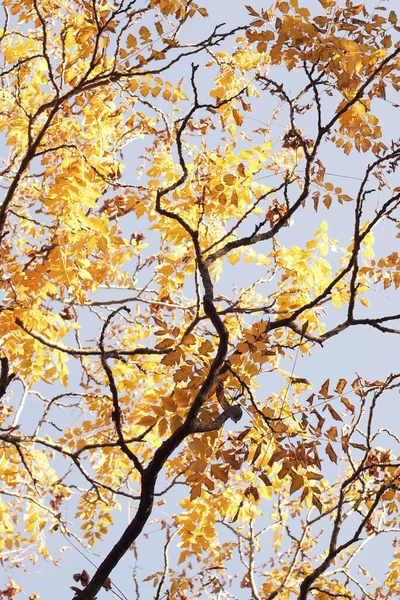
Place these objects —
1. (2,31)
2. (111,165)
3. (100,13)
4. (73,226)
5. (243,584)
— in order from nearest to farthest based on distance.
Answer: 1. (73,226)
2. (100,13)
3. (2,31)
4. (111,165)
5. (243,584)

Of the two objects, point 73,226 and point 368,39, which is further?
point 73,226

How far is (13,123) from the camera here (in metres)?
6.26

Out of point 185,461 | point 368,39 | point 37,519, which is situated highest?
point 368,39

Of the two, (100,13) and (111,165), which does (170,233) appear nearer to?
(111,165)

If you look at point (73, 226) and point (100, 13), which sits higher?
point (100, 13)

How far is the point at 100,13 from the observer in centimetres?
555

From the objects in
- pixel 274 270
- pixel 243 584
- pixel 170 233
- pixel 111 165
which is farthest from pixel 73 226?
pixel 243 584

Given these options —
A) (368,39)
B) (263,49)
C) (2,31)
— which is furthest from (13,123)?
(368,39)

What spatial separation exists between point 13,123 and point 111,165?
1.01 m

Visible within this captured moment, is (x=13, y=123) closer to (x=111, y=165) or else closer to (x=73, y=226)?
(x=111, y=165)

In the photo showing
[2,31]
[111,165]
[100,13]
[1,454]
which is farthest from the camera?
[1,454]

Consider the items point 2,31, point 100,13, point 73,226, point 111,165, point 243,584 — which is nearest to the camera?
point 73,226

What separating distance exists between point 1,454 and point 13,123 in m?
3.60

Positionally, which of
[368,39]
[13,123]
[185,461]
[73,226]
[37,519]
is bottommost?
[37,519]
